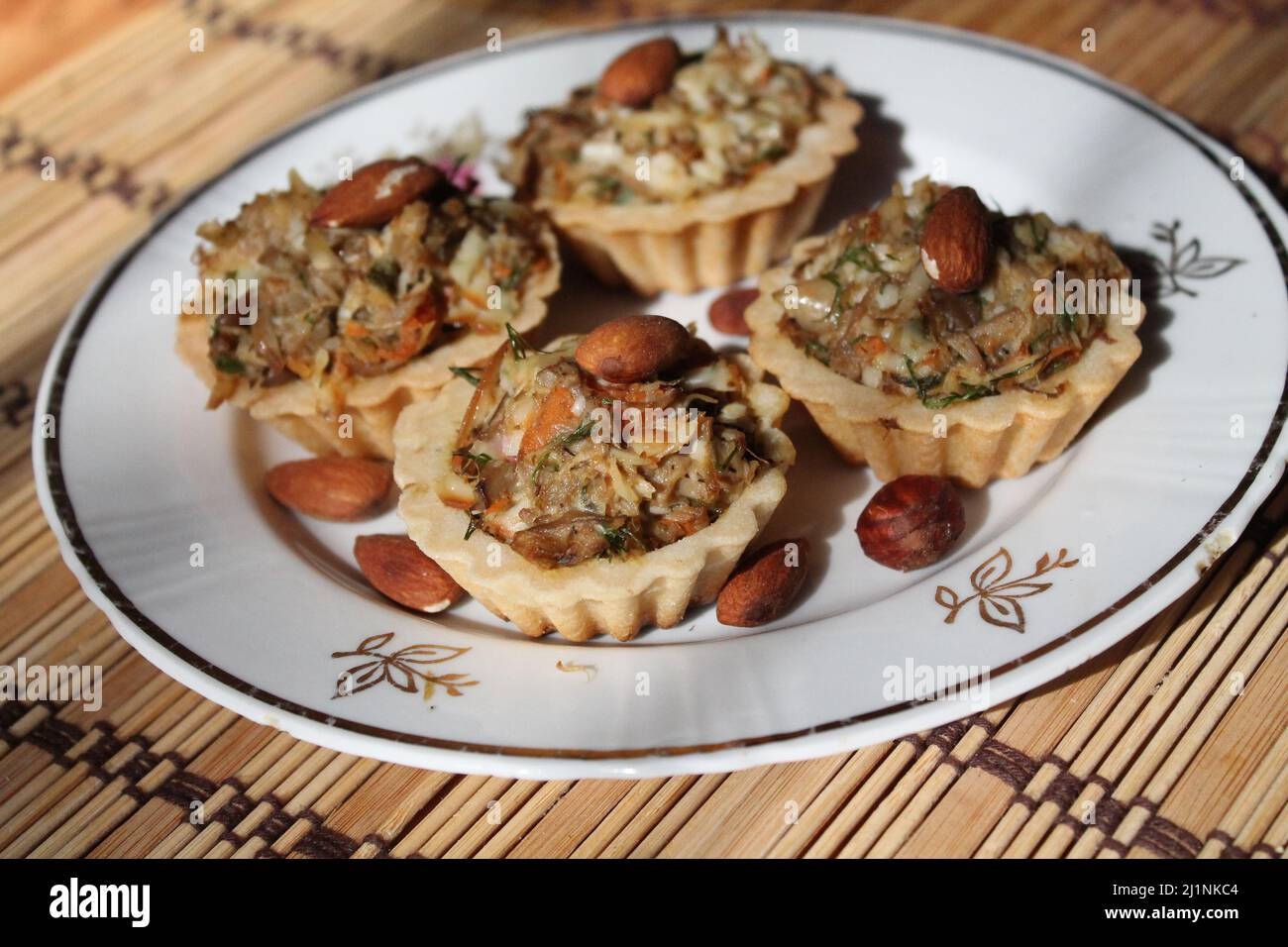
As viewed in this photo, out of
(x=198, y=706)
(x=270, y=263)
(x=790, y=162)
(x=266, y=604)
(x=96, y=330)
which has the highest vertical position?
(x=790, y=162)

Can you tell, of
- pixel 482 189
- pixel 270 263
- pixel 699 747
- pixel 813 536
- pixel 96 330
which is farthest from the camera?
pixel 482 189

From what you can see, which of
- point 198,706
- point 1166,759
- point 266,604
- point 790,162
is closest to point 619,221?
point 790,162

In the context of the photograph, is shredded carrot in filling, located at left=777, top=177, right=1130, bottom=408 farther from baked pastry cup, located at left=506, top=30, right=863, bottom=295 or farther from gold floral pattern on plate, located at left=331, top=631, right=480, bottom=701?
gold floral pattern on plate, located at left=331, top=631, right=480, bottom=701

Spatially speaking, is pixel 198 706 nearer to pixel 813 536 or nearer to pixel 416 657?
pixel 416 657

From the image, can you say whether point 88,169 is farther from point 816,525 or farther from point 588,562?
point 816,525

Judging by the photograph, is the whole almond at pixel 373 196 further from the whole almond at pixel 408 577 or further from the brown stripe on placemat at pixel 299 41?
the brown stripe on placemat at pixel 299 41

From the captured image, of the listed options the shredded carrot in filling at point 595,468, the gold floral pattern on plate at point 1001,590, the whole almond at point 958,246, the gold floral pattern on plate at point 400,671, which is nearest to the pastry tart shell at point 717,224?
the whole almond at point 958,246

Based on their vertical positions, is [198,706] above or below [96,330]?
below
